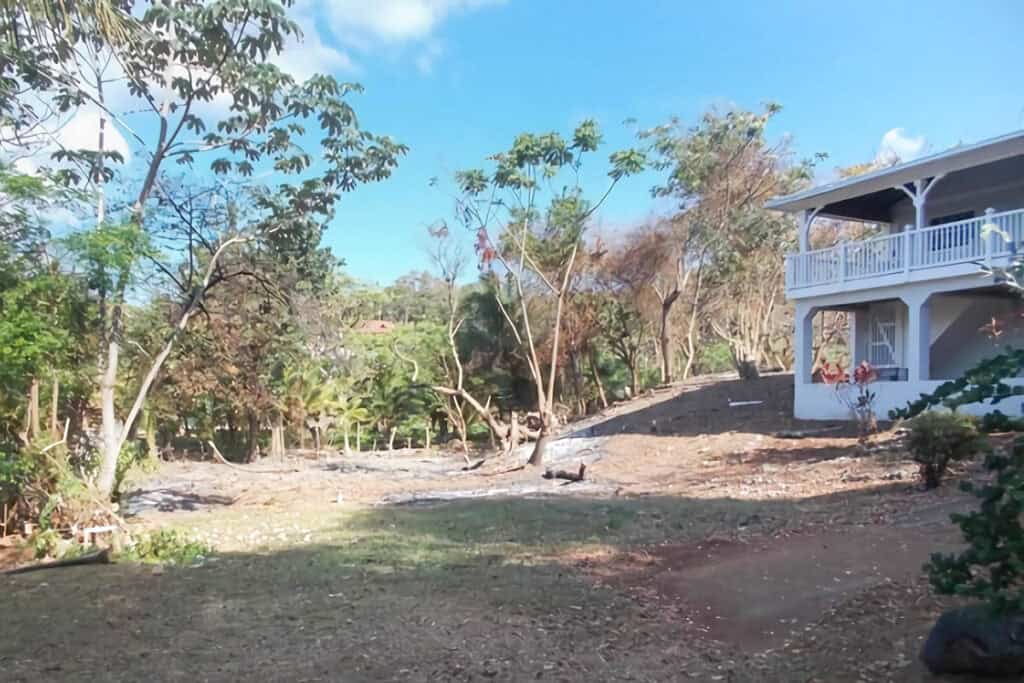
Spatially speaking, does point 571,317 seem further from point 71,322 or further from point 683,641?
point 683,641

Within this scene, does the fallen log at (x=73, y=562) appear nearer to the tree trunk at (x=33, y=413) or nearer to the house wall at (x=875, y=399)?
the tree trunk at (x=33, y=413)

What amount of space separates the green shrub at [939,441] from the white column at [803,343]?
764cm

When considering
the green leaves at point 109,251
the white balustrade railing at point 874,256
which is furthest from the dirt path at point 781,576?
the white balustrade railing at point 874,256

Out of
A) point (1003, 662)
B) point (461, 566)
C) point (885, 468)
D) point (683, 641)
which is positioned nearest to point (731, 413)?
point (885, 468)

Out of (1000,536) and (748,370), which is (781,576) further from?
(748,370)

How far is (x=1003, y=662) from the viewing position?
13.1ft

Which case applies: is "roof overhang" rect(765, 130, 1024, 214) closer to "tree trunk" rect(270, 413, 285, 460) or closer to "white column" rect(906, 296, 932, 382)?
"white column" rect(906, 296, 932, 382)

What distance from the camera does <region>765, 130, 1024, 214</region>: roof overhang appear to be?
14500 millimetres

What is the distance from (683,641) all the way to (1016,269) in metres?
3.29

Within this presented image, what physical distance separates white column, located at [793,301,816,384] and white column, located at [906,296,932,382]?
2295 mm

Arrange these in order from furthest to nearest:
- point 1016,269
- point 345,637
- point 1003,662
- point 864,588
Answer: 1. point 864,588
2. point 345,637
3. point 1016,269
4. point 1003,662

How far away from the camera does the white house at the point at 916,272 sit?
49.4 feet

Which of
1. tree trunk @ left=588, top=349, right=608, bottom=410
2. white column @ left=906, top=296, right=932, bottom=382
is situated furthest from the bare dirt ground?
tree trunk @ left=588, top=349, right=608, bottom=410

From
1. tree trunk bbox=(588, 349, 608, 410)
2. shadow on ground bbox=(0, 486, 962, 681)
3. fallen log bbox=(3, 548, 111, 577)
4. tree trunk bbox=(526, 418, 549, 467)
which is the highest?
tree trunk bbox=(588, 349, 608, 410)
